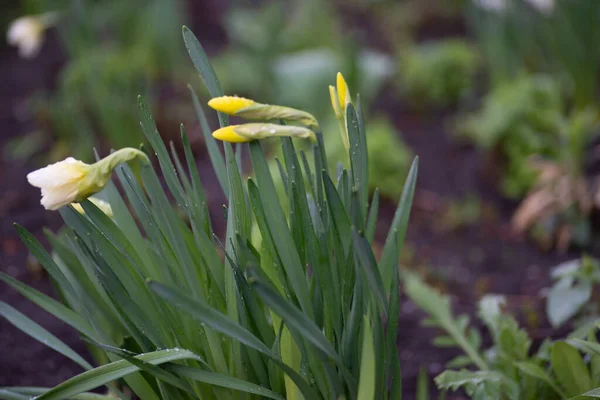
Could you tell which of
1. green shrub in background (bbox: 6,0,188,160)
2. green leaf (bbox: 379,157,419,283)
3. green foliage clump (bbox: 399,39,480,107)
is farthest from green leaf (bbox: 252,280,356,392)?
green foliage clump (bbox: 399,39,480,107)

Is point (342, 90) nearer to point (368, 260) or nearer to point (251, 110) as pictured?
point (251, 110)

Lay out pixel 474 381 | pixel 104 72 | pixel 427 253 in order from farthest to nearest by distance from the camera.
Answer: pixel 104 72 < pixel 427 253 < pixel 474 381

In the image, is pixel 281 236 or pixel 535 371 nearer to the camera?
pixel 281 236

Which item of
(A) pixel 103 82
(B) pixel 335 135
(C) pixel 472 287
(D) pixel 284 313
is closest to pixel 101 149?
(A) pixel 103 82

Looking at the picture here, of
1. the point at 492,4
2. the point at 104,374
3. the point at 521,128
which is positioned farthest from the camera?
the point at 492,4

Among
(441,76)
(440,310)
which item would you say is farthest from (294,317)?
(441,76)

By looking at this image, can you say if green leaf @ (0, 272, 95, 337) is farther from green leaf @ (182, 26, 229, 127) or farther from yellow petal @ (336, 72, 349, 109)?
yellow petal @ (336, 72, 349, 109)
